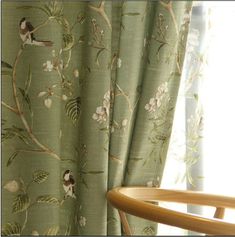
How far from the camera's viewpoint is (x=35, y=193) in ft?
2.87

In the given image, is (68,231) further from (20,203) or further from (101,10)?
(101,10)

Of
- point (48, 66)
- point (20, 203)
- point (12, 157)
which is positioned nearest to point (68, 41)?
point (48, 66)

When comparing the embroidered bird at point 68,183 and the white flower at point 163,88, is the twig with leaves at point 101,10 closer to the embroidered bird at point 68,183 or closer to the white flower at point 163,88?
the white flower at point 163,88

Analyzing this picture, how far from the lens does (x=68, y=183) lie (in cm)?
93

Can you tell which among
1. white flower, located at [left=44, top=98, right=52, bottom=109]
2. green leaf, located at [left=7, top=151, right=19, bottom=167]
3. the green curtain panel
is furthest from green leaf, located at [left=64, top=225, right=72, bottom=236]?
white flower, located at [left=44, top=98, right=52, bottom=109]

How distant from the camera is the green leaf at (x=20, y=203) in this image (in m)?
0.88

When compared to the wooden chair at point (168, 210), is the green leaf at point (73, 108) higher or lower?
higher

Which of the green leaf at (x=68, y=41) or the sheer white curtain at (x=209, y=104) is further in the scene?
the sheer white curtain at (x=209, y=104)

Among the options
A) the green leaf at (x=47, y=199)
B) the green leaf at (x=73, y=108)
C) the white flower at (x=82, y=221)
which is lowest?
the white flower at (x=82, y=221)

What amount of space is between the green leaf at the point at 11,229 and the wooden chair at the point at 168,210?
274 millimetres

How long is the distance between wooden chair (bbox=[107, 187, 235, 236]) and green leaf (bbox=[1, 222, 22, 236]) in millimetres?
274

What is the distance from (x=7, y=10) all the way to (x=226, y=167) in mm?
825

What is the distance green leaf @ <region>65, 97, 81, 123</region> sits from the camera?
93cm

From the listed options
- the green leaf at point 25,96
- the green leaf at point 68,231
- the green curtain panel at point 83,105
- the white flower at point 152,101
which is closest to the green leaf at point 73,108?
the green curtain panel at point 83,105
